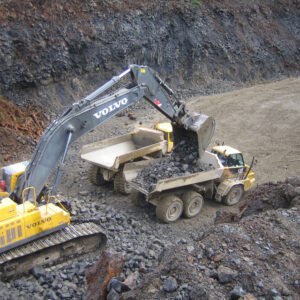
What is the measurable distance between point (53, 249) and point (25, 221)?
94cm

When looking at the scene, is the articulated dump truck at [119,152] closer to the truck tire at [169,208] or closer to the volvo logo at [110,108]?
the truck tire at [169,208]

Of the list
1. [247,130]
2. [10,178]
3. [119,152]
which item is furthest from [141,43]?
[10,178]

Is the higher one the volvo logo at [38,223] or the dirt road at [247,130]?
the volvo logo at [38,223]

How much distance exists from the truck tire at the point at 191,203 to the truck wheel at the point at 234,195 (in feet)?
3.32

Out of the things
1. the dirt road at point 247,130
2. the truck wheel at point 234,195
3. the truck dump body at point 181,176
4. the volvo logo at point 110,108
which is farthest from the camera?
the dirt road at point 247,130

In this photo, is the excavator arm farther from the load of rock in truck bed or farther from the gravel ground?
the gravel ground

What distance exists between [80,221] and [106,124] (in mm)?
9280

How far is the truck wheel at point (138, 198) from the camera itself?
36.7 feet

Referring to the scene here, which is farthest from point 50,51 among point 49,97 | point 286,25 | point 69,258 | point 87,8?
point 286,25

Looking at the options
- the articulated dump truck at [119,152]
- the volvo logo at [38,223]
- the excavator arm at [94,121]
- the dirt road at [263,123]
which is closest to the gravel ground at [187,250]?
the articulated dump truck at [119,152]

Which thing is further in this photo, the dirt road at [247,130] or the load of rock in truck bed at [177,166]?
the dirt road at [247,130]

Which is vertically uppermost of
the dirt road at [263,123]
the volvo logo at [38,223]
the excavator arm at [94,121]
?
the excavator arm at [94,121]

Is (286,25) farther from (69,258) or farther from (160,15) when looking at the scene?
(69,258)

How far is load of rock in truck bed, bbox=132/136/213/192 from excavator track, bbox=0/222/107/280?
213 cm
